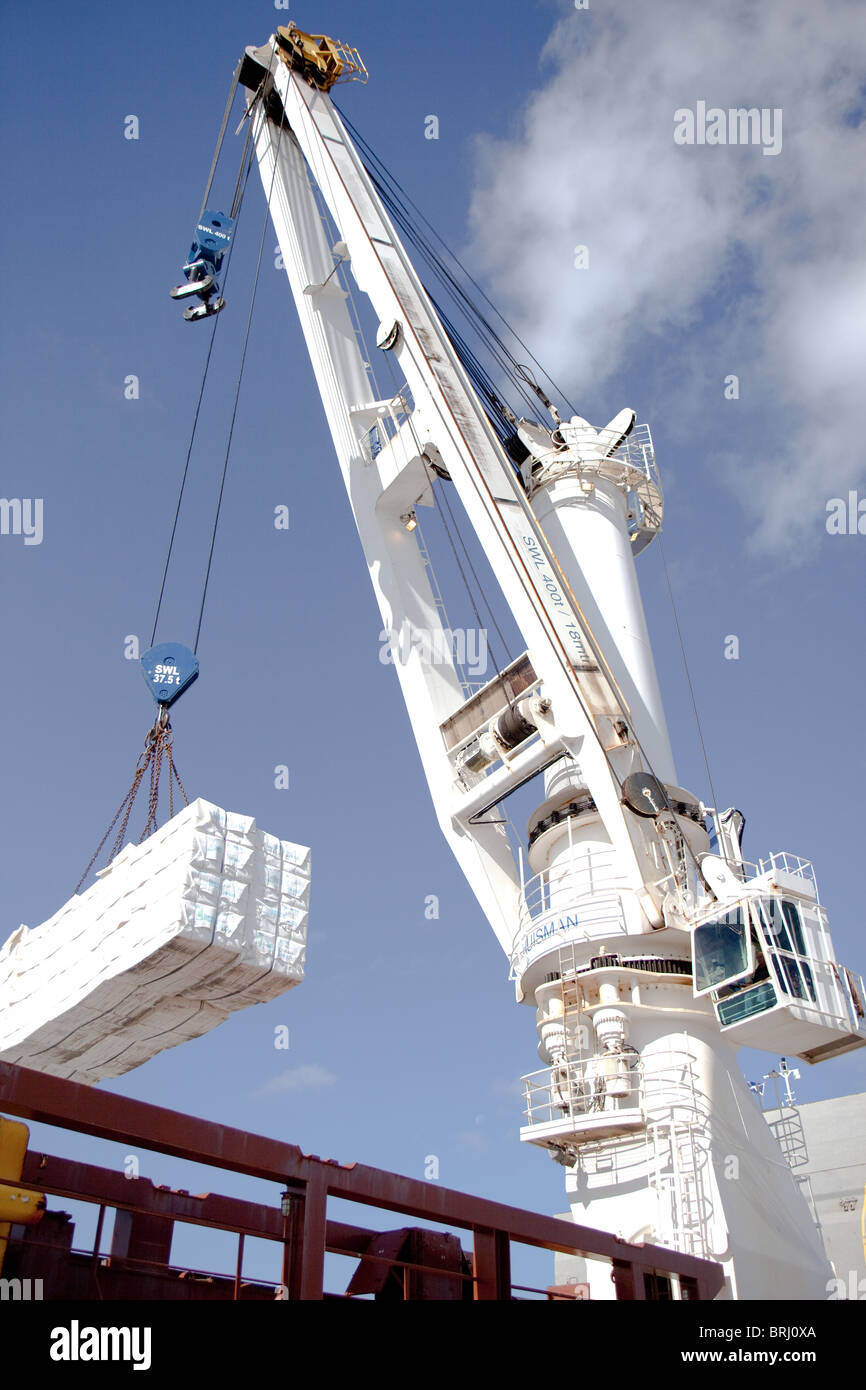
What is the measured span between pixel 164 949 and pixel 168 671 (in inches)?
267

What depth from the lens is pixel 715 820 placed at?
2098 centimetres

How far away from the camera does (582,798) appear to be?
21547 millimetres

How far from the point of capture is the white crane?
17.5 m

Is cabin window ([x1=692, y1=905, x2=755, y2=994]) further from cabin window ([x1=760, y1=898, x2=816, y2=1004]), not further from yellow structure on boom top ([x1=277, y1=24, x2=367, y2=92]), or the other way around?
yellow structure on boom top ([x1=277, y1=24, x2=367, y2=92])

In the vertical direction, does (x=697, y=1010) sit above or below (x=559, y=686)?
below

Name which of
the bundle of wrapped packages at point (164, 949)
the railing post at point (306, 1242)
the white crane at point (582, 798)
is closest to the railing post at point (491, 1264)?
the railing post at point (306, 1242)

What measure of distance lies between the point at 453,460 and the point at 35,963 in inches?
507

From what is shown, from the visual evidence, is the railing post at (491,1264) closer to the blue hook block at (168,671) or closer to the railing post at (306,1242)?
the railing post at (306,1242)

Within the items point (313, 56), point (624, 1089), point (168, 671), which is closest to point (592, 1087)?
point (624, 1089)

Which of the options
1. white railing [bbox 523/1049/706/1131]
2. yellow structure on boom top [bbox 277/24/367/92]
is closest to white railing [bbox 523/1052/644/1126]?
white railing [bbox 523/1049/706/1131]

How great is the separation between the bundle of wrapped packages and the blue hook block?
14.6 ft
